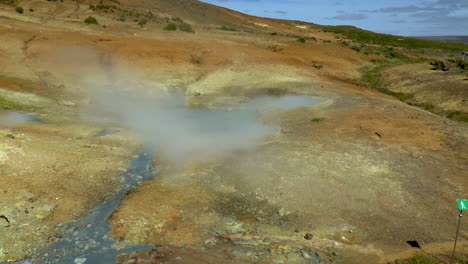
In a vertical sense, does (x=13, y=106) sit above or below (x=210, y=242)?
above

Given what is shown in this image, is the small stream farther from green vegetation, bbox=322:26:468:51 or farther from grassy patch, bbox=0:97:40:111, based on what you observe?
green vegetation, bbox=322:26:468:51

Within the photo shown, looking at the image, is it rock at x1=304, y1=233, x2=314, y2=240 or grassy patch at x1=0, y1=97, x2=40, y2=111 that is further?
grassy patch at x1=0, y1=97, x2=40, y2=111

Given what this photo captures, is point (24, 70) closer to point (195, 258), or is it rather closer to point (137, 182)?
point (137, 182)

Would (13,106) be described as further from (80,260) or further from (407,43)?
(407,43)

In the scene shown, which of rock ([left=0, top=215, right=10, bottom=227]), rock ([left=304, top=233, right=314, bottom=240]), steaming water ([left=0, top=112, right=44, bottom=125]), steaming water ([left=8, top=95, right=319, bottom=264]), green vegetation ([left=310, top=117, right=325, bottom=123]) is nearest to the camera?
steaming water ([left=8, top=95, right=319, bottom=264])

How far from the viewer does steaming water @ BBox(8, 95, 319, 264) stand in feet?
31.2

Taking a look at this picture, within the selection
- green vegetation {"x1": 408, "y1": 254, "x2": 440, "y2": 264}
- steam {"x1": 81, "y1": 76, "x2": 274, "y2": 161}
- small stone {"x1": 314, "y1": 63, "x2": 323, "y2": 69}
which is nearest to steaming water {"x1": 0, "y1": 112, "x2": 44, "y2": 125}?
steam {"x1": 81, "y1": 76, "x2": 274, "y2": 161}

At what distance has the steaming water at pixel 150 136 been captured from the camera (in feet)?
31.2

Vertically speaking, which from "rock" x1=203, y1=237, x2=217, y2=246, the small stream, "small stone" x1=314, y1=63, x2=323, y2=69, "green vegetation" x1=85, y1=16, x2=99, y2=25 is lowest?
the small stream

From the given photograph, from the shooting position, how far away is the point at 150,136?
1748 centimetres

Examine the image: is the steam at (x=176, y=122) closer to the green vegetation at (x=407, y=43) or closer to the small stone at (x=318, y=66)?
the small stone at (x=318, y=66)

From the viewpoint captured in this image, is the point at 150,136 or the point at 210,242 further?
the point at 150,136

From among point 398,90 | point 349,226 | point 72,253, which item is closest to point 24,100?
point 72,253

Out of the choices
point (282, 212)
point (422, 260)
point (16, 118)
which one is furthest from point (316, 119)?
point (16, 118)
